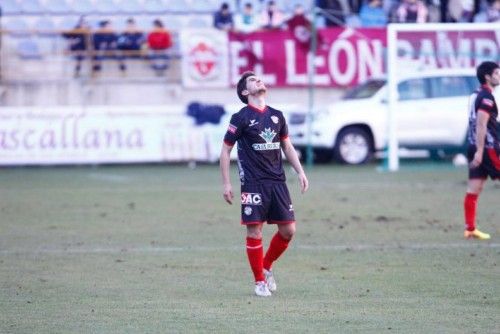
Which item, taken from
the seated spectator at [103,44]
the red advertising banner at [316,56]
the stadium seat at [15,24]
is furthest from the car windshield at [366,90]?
the stadium seat at [15,24]

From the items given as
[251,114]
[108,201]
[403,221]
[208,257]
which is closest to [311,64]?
[108,201]

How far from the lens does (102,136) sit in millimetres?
25156

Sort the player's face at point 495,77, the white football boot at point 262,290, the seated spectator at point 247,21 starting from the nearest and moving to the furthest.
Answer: the white football boot at point 262,290
the player's face at point 495,77
the seated spectator at point 247,21

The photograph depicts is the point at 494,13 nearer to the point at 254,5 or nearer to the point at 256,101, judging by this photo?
the point at 254,5

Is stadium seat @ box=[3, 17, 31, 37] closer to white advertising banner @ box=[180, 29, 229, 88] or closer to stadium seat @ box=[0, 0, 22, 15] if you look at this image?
stadium seat @ box=[0, 0, 22, 15]

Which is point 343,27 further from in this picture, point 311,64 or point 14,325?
point 14,325

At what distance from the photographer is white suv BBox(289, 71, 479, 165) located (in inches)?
969

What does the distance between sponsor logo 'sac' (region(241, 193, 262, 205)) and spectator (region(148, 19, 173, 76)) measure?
18163 mm

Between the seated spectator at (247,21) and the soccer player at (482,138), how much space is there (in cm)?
1529

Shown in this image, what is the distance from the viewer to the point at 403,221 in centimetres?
1550

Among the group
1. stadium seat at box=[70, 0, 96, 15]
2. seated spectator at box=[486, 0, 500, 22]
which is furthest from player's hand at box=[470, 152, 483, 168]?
stadium seat at box=[70, 0, 96, 15]

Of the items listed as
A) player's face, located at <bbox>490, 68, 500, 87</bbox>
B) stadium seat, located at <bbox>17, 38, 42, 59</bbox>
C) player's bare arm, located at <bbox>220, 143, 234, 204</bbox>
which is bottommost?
stadium seat, located at <bbox>17, 38, 42, 59</bbox>

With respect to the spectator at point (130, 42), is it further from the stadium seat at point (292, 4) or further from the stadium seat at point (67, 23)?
the stadium seat at point (292, 4)

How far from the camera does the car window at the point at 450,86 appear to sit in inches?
964
